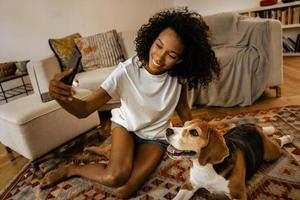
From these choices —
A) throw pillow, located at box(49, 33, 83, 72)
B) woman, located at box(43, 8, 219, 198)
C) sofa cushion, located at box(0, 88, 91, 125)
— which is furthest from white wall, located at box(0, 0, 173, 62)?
woman, located at box(43, 8, 219, 198)

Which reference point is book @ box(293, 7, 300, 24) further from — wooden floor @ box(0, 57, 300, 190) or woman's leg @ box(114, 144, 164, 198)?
woman's leg @ box(114, 144, 164, 198)

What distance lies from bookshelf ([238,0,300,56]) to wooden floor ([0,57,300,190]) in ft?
2.62

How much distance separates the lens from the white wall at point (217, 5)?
3.80 meters

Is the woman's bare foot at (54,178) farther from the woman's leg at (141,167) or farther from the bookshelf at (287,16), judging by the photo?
the bookshelf at (287,16)

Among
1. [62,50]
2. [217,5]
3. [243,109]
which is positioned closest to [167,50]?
[243,109]

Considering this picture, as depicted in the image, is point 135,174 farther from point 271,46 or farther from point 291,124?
point 271,46

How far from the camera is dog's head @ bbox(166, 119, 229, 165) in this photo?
3.26 feet

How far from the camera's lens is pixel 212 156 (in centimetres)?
100

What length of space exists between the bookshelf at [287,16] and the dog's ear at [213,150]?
308 centimetres

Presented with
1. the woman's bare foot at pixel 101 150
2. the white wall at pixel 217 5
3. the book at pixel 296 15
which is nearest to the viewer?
the woman's bare foot at pixel 101 150

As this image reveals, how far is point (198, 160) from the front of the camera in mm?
1018

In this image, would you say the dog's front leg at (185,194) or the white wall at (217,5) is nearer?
the dog's front leg at (185,194)

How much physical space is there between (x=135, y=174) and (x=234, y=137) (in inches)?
20.6

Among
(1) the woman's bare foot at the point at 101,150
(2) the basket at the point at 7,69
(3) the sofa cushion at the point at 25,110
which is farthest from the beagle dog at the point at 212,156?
(2) the basket at the point at 7,69
